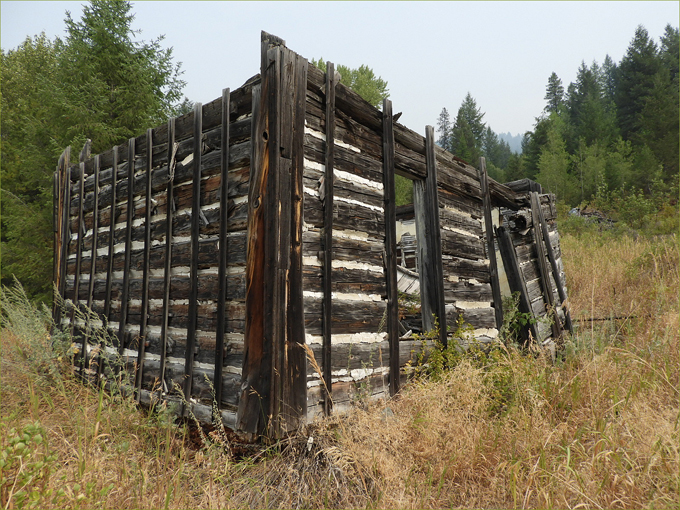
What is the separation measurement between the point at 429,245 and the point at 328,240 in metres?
2.02

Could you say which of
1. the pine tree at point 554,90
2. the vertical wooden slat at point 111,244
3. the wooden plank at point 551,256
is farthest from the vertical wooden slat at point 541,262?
the pine tree at point 554,90

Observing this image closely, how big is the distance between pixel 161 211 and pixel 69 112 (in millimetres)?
9228

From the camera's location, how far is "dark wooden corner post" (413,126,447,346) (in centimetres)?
499

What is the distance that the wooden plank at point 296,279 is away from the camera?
3.17 m

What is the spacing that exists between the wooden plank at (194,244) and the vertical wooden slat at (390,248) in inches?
77.2

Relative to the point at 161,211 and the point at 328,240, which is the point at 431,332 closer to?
the point at 328,240

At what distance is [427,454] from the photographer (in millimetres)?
2971

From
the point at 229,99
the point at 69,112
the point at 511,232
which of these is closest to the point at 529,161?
the point at 511,232

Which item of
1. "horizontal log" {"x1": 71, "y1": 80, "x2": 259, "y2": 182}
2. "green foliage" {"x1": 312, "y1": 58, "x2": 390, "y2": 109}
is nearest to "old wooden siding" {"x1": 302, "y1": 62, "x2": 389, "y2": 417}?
"horizontal log" {"x1": 71, "y1": 80, "x2": 259, "y2": 182}

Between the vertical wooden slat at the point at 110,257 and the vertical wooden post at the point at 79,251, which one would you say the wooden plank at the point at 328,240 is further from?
the vertical wooden post at the point at 79,251

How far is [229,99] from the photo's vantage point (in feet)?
12.2

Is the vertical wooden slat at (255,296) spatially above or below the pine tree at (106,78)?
below

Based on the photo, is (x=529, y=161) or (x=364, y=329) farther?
(x=529, y=161)

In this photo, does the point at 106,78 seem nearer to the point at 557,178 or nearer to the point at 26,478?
the point at 26,478
